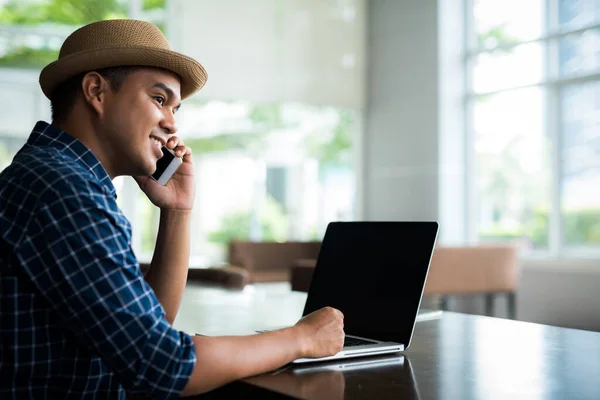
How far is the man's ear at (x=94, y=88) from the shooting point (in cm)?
139

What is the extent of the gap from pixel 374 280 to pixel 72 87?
0.73 m

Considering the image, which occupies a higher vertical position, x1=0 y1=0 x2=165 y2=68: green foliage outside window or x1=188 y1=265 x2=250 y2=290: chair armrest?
x1=0 y1=0 x2=165 y2=68: green foliage outside window

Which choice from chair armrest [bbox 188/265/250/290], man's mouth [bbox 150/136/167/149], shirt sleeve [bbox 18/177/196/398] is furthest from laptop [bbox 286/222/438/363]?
chair armrest [bbox 188/265/250/290]

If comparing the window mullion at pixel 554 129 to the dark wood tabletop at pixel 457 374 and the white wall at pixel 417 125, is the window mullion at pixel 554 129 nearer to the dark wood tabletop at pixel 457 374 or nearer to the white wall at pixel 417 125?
the white wall at pixel 417 125

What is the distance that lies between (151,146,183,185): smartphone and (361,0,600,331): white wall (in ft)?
19.5

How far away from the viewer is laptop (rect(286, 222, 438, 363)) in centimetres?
146

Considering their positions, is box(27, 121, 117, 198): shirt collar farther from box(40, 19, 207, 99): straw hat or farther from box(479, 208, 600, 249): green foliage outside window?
box(479, 208, 600, 249): green foliage outside window

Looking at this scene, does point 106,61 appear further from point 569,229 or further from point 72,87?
point 569,229

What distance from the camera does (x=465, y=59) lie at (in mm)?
8195

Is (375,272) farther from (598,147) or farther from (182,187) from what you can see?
(598,147)

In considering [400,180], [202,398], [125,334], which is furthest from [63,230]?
[400,180]

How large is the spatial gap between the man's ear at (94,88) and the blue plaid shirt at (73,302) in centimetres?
22

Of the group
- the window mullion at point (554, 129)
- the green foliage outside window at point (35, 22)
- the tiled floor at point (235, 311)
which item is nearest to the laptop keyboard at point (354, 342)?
the tiled floor at point (235, 311)

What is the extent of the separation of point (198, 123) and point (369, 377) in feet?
22.8
